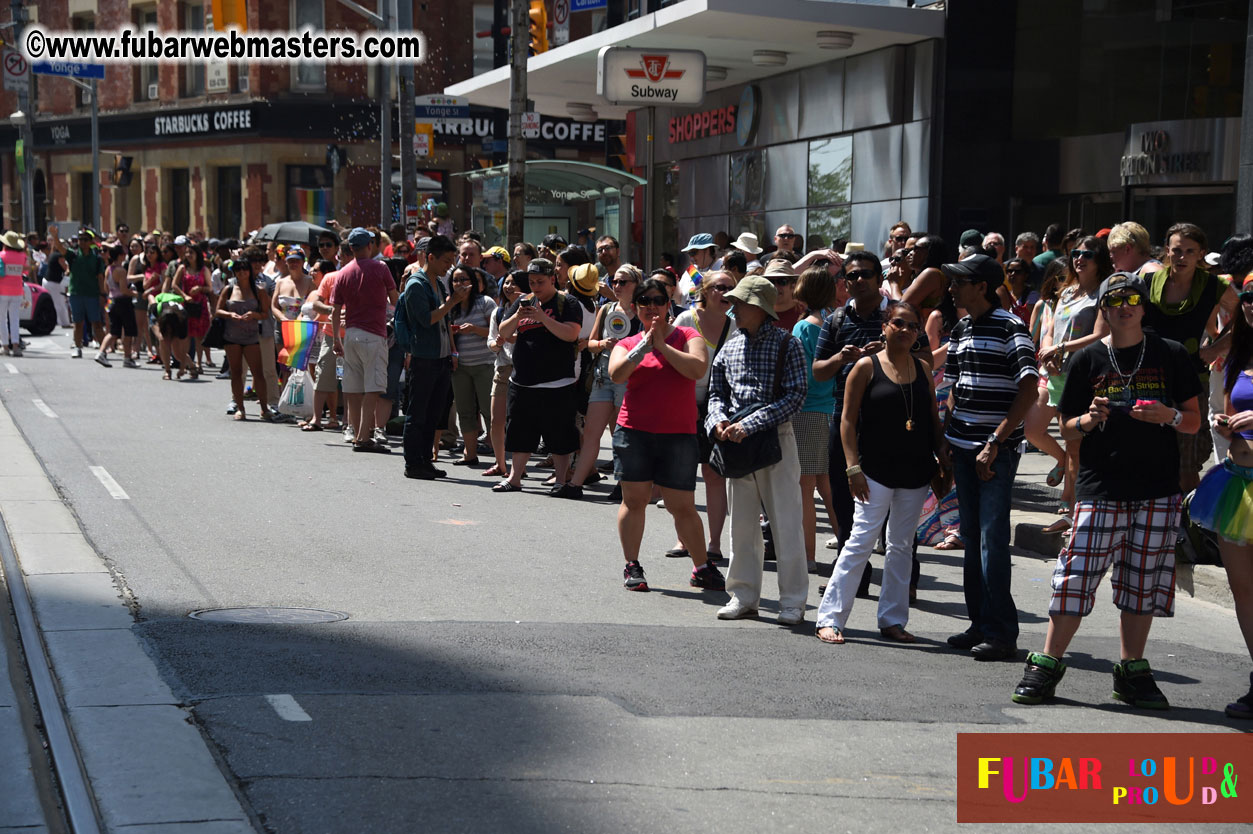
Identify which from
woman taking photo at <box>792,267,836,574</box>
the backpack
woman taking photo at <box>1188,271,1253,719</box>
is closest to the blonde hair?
woman taking photo at <box>792,267,836,574</box>

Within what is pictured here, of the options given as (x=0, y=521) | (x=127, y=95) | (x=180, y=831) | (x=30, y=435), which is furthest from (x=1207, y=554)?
(x=127, y=95)

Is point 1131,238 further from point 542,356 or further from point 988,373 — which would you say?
point 542,356

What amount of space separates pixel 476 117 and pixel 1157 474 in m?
40.9

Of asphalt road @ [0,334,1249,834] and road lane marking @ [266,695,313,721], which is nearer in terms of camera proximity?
asphalt road @ [0,334,1249,834]

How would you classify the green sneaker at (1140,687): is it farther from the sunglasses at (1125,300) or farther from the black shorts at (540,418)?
the black shorts at (540,418)

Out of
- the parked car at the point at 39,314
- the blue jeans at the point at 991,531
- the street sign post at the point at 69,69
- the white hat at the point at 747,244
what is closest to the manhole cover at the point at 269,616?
the blue jeans at the point at 991,531

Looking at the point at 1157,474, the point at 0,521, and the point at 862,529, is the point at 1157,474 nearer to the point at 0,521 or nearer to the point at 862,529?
the point at 862,529

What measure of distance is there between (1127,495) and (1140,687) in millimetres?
809

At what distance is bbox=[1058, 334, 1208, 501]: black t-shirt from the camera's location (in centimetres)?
617

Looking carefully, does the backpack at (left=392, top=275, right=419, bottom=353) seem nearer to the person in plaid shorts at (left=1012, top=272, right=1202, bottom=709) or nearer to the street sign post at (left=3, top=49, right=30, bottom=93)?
the person in plaid shorts at (left=1012, top=272, right=1202, bottom=709)

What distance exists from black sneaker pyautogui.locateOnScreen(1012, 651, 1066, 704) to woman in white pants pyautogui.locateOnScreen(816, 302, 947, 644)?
1.15 meters

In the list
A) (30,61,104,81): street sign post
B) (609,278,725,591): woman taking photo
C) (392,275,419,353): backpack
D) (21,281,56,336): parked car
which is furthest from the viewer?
(30,61,104,81): street sign post

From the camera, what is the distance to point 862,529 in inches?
289

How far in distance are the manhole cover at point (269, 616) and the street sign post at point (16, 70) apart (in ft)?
136
